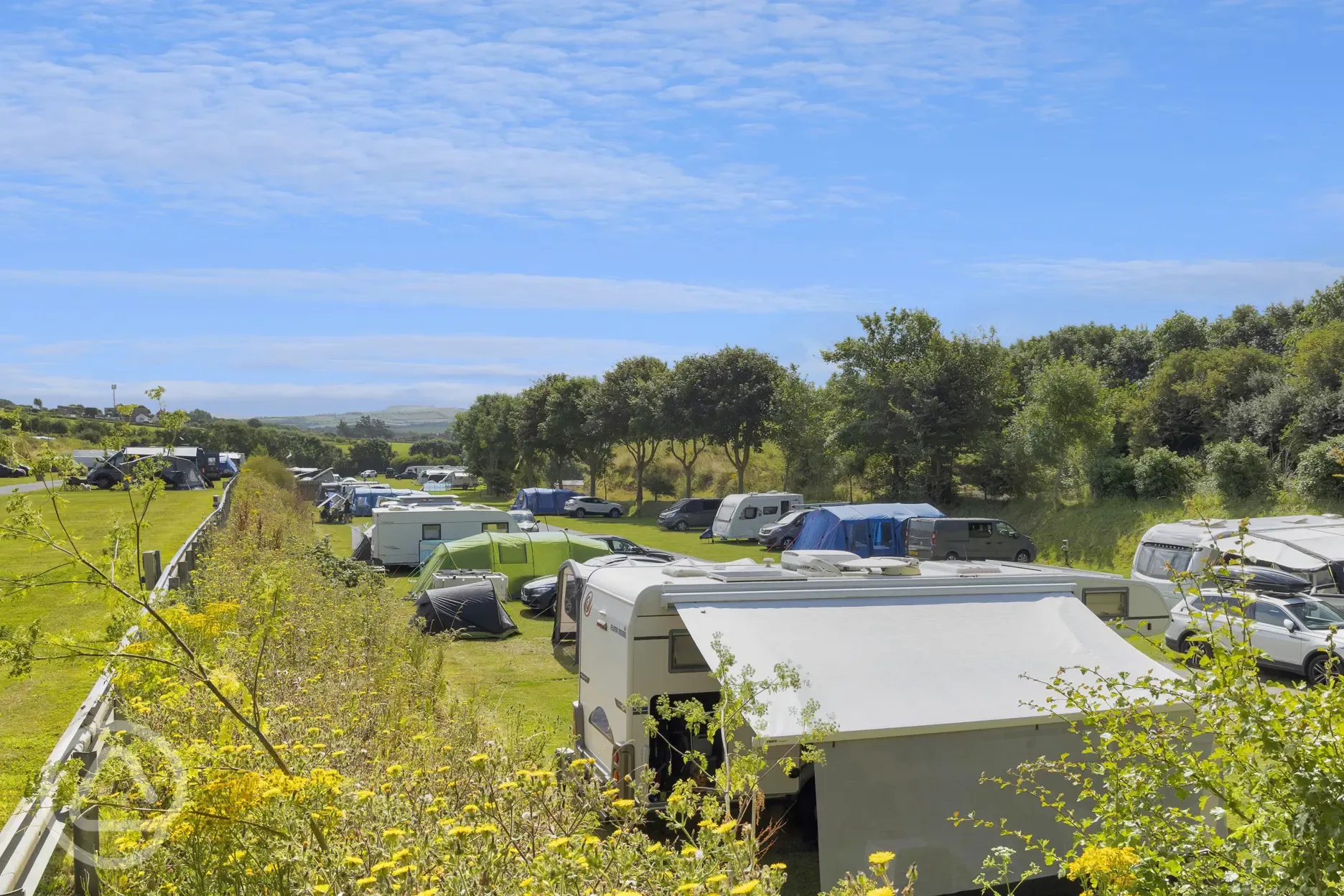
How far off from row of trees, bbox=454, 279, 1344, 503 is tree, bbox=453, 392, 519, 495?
9.14 metres

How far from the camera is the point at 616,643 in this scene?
7.62 metres

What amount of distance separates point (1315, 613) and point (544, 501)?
36.5m

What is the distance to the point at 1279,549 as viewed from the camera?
54.2 ft

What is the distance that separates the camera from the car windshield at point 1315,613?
43.2 ft

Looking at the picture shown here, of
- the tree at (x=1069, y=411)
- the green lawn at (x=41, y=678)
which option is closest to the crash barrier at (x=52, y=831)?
the green lawn at (x=41, y=678)

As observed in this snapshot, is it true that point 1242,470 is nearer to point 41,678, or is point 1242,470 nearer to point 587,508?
point 41,678

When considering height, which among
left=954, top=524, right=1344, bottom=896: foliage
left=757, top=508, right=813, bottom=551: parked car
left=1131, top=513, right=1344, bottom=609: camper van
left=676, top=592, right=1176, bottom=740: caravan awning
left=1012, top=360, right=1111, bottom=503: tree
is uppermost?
left=1012, top=360, right=1111, bottom=503: tree

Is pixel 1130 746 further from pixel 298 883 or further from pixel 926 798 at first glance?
pixel 926 798

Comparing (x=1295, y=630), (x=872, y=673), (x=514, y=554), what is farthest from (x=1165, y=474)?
(x=872, y=673)

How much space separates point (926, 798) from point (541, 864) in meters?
3.99

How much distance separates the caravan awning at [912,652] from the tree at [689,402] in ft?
119

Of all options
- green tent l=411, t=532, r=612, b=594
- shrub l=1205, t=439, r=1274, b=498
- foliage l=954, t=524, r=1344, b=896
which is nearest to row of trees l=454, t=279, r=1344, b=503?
Answer: shrub l=1205, t=439, r=1274, b=498

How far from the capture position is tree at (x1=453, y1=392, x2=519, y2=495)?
64375mm

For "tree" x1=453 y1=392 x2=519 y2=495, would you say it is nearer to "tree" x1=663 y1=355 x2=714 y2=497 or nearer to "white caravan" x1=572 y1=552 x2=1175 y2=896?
"tree" x1=663 y1=355 x2=714 y2=497
